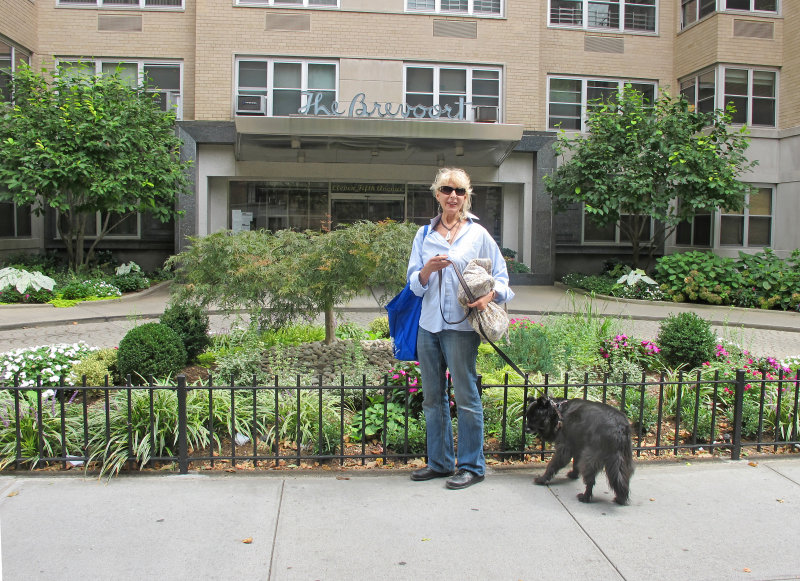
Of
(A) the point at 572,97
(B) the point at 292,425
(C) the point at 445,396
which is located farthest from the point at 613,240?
(C) the point at 445,396

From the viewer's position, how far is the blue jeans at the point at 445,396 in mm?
4055

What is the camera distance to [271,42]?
17.7m

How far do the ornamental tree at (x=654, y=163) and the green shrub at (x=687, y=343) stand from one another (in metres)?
9.12

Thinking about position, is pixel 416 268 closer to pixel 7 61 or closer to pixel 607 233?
pixel 7 61

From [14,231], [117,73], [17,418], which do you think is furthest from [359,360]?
[14,231]

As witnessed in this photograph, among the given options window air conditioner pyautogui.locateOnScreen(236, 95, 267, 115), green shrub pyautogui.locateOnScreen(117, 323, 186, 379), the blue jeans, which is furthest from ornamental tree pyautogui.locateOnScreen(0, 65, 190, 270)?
the blue jeans

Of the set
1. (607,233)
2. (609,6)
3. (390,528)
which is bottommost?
(390,528)

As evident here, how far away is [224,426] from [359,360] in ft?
5.26

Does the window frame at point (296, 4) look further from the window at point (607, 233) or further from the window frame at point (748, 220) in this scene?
the window frame at point (748, 220)

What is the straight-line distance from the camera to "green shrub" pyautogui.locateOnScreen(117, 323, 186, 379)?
5.66 metres

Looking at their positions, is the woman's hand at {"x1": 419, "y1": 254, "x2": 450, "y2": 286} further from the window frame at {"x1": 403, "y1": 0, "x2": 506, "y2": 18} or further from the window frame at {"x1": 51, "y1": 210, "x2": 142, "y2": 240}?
the window frame at {"x1": 51, "y1": 210, "x2": 142, "y2": 240}

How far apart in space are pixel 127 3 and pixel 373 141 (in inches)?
323

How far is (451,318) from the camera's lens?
13.1 ft

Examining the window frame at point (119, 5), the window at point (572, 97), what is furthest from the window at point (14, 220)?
the window at point (572, 97)
